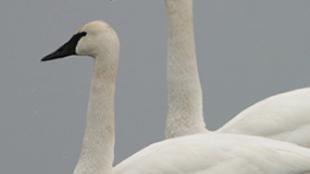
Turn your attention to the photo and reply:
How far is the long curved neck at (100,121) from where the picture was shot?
23.9 ft

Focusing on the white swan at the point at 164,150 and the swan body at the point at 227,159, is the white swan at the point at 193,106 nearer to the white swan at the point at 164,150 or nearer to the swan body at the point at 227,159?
the white swan at the point at 164,150

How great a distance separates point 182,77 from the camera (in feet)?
26.7

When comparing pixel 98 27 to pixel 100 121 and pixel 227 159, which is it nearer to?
pixel 100 121

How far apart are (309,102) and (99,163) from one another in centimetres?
137

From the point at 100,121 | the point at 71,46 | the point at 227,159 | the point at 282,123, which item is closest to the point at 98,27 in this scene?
the point at 71,46

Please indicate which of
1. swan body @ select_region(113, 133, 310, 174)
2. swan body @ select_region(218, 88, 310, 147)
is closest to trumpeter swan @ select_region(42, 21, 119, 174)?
swan body @ select_region(113, 133, 310, 174)

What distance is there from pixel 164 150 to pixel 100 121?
0.49 meters

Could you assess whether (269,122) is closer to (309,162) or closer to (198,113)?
(198,113)

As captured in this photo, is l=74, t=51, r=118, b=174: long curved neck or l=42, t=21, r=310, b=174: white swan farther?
l=74, t=51, r=118, b=174: long curved neck

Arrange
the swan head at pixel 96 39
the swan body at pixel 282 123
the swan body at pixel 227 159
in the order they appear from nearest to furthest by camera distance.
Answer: the swan body at pixel 227 159, the swan head at pixel 96 39, the swan body at pixel 282 123

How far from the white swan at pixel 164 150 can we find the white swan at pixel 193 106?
726 millimetres

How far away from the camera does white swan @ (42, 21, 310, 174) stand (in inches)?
271

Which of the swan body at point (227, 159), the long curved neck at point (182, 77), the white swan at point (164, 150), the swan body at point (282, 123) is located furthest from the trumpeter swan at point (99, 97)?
the swan body at point (282, 123)

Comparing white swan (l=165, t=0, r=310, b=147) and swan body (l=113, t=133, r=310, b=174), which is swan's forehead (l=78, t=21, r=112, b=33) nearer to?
swan body (l=113, t=133, r=310, b=174)
